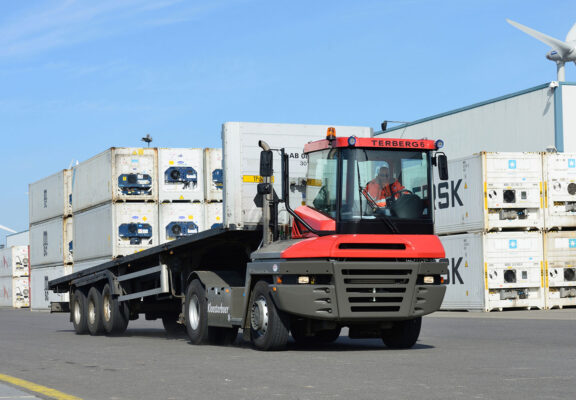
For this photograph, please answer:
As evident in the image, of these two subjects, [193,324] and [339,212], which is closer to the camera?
[339,212]

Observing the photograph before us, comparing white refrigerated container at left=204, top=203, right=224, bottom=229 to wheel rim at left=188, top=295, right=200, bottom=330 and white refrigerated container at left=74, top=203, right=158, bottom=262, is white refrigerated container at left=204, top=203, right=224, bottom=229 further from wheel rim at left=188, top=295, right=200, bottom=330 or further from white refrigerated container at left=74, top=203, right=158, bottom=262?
wheel rim at left=188, top=295, right=200, bottom=330

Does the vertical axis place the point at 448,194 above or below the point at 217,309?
above

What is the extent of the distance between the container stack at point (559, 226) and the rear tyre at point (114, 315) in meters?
12.6

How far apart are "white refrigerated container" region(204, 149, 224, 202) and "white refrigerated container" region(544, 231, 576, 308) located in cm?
912

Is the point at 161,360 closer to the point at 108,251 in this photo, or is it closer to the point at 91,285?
the point at 91,285

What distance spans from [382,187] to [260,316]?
7.91ft

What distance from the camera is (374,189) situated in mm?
12039

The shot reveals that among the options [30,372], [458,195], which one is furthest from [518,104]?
[30,372]

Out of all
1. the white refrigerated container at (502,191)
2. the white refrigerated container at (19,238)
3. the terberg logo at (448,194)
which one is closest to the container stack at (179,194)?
the white refrigerated container at (502,191)

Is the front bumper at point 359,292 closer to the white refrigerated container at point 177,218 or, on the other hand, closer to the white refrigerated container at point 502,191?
the white refrigerated container at point 177,218

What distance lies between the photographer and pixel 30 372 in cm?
998

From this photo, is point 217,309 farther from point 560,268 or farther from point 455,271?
point 560,268

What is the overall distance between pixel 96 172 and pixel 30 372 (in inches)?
630

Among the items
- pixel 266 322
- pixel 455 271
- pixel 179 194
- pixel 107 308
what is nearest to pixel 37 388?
pixel 266 322
